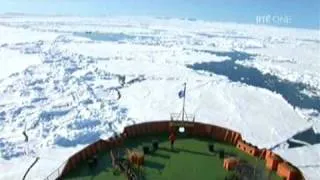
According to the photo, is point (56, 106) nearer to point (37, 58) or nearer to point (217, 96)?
point (217, 96)

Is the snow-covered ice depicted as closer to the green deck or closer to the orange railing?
the orange railing

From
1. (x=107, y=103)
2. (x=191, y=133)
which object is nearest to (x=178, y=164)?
(x=191, y=133)

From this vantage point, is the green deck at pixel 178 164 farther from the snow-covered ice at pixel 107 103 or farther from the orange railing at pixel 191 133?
the snow-covered ice at pixel 107 103

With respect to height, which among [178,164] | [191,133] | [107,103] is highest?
[191,133]

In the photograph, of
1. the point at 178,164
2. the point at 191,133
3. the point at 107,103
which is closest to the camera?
the point at 178,164

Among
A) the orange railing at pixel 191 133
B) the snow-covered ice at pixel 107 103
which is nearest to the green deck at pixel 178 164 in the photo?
the orange railing at pixel 191 133

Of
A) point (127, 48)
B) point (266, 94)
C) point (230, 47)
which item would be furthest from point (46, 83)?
point (230, 47)

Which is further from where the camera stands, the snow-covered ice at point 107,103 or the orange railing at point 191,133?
the snow-covered ice at point 107,103

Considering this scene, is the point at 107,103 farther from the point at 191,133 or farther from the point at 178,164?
the point at 178,164
